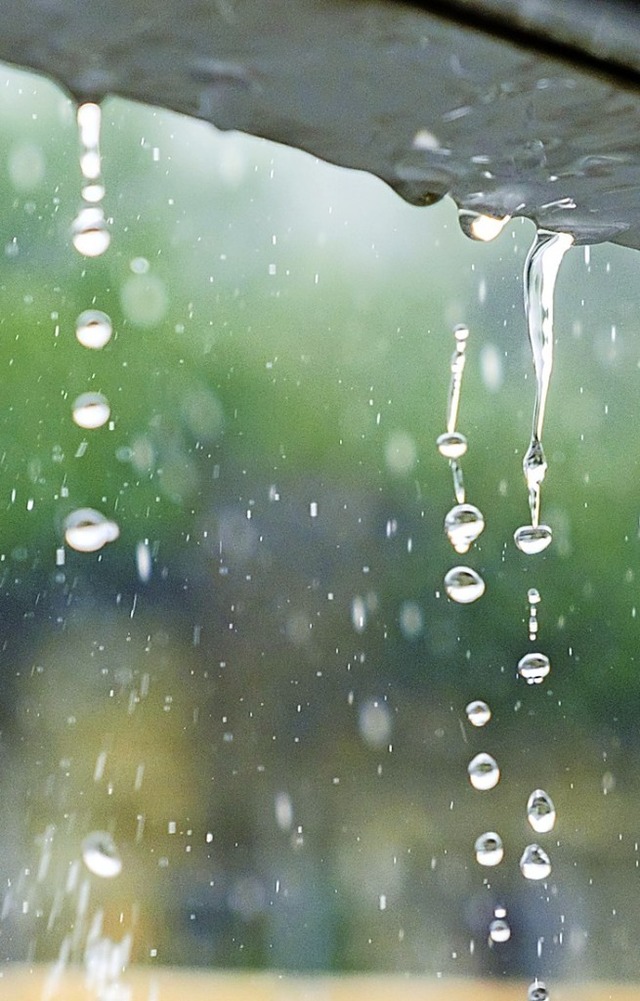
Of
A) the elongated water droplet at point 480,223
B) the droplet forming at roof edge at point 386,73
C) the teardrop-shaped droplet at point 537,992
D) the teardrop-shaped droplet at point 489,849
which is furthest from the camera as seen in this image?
the teardrop-shaped droplet at point 489,849

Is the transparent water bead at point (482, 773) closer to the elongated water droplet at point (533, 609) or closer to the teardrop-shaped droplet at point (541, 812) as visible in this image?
the teardrop-shaped droplet at point (541, 812)

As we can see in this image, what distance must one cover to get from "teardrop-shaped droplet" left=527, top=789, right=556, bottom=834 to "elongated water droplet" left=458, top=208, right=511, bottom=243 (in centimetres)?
660

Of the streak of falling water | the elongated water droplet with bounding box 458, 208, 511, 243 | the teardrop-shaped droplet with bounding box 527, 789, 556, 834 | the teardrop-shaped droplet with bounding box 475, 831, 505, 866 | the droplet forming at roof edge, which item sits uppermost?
the droplet forming at roof edge

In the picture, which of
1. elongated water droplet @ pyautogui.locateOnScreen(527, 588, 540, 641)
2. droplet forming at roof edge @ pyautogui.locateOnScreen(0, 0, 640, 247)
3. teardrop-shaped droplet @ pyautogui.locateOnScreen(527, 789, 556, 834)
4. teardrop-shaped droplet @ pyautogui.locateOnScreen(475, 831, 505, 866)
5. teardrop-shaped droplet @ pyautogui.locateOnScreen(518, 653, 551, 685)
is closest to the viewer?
droplet forming at roof edge @ pyautogui.locateOnScreen(0, 0, 640, 247)

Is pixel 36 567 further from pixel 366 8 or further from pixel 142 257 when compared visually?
pixel 366 8

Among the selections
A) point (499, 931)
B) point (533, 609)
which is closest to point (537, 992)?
point (499, 931)

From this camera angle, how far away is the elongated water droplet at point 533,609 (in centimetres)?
765

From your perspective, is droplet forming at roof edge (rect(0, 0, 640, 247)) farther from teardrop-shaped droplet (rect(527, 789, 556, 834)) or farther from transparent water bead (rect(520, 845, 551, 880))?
transparent water bead (rect(520, 845, 551, 880))

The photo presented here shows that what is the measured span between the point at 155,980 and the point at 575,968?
2321 millimetres

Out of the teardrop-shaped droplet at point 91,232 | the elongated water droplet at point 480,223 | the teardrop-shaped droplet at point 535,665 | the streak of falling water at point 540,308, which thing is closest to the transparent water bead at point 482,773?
the teardrop-shaped droplet at point 535,665

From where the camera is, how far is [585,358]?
27.1 ft

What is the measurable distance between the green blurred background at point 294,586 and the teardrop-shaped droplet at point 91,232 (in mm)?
6850

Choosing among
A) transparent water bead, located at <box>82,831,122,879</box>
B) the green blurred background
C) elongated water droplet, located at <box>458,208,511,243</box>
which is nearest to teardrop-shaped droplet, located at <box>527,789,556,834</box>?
Result: the green blurred background

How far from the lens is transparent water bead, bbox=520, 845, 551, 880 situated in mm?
7598
